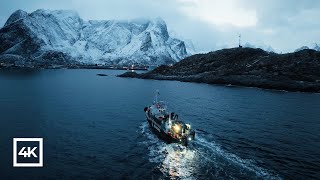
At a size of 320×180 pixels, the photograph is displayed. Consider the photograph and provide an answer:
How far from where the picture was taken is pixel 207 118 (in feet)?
284

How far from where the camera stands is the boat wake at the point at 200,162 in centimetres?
4622

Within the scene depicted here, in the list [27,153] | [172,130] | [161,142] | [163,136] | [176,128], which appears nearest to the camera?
[27,153]

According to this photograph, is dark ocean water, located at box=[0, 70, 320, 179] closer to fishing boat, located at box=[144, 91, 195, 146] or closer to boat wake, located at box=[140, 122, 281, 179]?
boat wake, located at box=[140, 122, 281, 179]

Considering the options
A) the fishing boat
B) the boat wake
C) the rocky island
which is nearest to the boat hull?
the fishing boat

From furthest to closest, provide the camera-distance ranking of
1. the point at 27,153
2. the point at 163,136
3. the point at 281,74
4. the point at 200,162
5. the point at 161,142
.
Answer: the point at 281,74 → the point at 163,136 → the point at 161,142 → the point at 27,153 → the point at 200,162

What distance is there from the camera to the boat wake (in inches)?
1820

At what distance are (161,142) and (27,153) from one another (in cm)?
2407

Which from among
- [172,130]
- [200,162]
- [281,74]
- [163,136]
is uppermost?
[281,74]

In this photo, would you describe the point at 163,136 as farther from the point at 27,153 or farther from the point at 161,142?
the point at 27,153

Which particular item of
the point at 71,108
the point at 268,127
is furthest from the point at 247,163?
the point at 71,108

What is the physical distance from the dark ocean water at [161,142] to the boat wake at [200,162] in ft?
0.46

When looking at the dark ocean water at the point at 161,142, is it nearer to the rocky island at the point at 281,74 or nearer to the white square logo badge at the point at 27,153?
the white square logo badge at the point at 27,153

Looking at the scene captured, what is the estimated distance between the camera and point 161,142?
6259 centimetres

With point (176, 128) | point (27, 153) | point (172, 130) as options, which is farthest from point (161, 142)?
point (27, 153)
